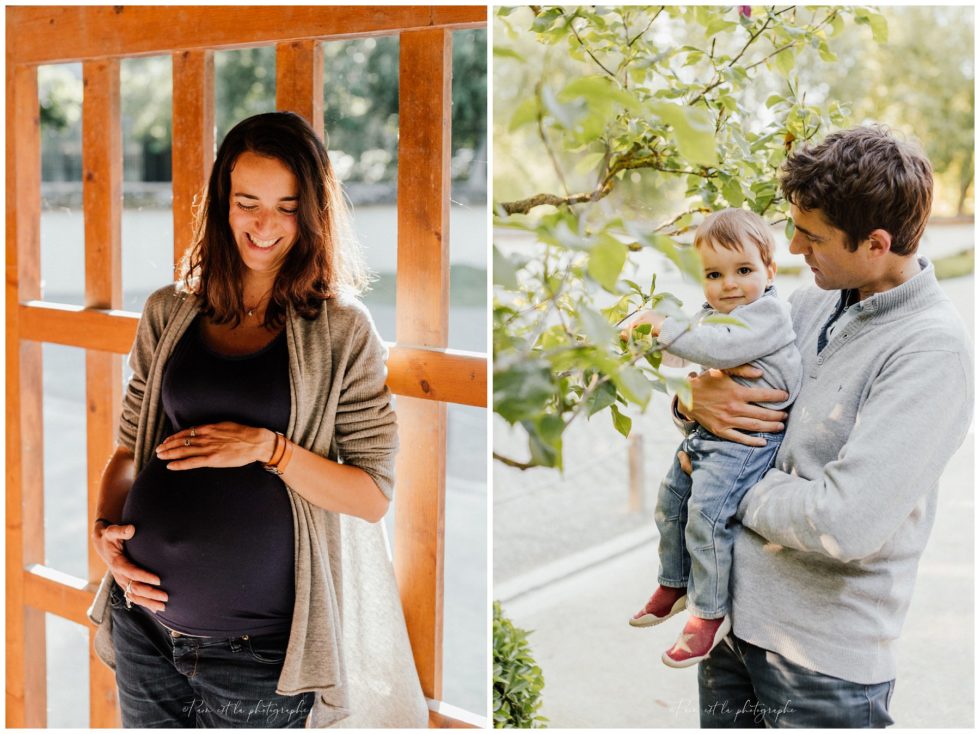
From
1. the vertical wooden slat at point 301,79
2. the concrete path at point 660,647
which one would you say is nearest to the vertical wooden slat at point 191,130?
the vertical wooden slat at point 301,79

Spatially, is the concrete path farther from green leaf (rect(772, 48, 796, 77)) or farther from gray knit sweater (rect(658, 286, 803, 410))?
green leaf (rect(772, 48, 796, 77))

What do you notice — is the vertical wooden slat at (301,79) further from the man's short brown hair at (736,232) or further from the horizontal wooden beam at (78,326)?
the man's short brown hair at (736,232)

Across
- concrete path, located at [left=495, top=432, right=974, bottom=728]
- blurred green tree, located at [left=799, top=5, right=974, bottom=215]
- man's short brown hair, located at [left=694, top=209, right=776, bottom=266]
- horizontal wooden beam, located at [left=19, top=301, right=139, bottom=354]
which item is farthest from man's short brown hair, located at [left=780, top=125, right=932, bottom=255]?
blurred green tree, located at [left=799, top=5, right=974, bottom=215]

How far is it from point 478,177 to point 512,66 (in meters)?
1.77

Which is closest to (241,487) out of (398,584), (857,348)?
(398,584)

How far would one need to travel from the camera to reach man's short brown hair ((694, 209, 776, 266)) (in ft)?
4.73

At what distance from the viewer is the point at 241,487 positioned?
1.54 m

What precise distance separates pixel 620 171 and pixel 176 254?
0.99 meters

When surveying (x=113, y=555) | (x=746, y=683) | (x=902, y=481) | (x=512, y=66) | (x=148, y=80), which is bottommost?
(x=746, y=683)

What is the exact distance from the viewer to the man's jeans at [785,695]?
1.31 meters

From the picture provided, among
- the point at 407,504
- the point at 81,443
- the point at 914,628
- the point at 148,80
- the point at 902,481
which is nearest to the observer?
the point at 902,481

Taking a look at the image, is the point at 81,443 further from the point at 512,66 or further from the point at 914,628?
the point at 914,628

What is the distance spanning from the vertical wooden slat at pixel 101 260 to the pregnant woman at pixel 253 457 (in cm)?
55

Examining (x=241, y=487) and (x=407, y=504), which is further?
(x=407, y=504)
